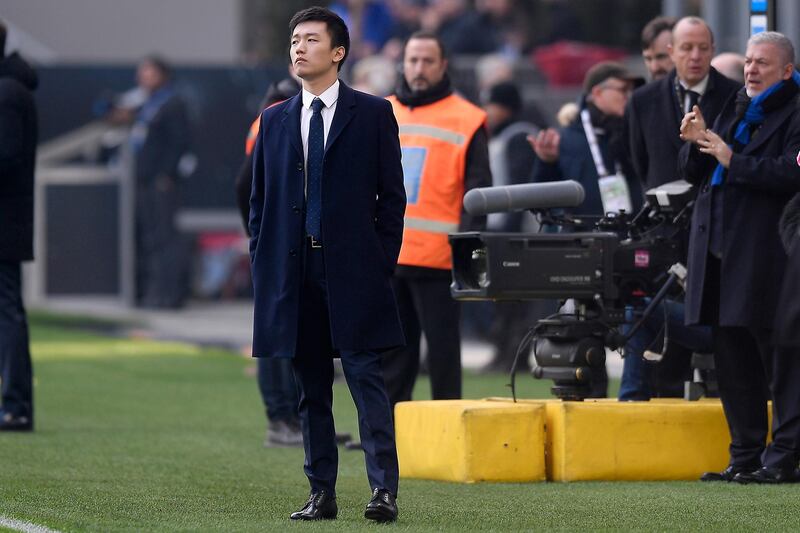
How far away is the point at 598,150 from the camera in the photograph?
Result: 417 inches

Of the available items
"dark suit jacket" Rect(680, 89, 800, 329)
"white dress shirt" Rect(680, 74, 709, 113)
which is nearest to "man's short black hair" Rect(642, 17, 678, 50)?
"white dress shirt" Rect(680, 74, 709, 113)

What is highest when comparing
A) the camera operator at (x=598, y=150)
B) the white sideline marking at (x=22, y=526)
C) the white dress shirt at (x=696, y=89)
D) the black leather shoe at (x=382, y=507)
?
the white dress shirt at (x=696, y=89)

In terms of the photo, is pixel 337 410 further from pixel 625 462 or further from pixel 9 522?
pixel 9 522

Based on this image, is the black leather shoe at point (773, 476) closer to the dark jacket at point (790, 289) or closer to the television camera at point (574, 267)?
the dark jacket at point (790, 289)

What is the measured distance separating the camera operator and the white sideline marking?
407cm

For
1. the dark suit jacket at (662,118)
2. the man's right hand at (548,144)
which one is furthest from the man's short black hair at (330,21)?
the man's right hand at (548,144)

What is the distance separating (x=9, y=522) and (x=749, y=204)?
350 cm

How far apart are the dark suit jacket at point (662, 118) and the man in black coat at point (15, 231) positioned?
345 cm

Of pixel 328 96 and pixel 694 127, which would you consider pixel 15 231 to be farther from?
pixel 694 127

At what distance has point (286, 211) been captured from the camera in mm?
7250

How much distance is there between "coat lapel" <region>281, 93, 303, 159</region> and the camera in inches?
287

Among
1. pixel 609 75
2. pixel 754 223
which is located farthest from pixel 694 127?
pixel 609 75

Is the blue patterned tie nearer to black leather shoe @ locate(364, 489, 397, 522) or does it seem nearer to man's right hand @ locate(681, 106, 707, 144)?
black leather shoe @ locate(364, 489, 397, 522)

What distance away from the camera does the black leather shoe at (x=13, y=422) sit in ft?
35.3
